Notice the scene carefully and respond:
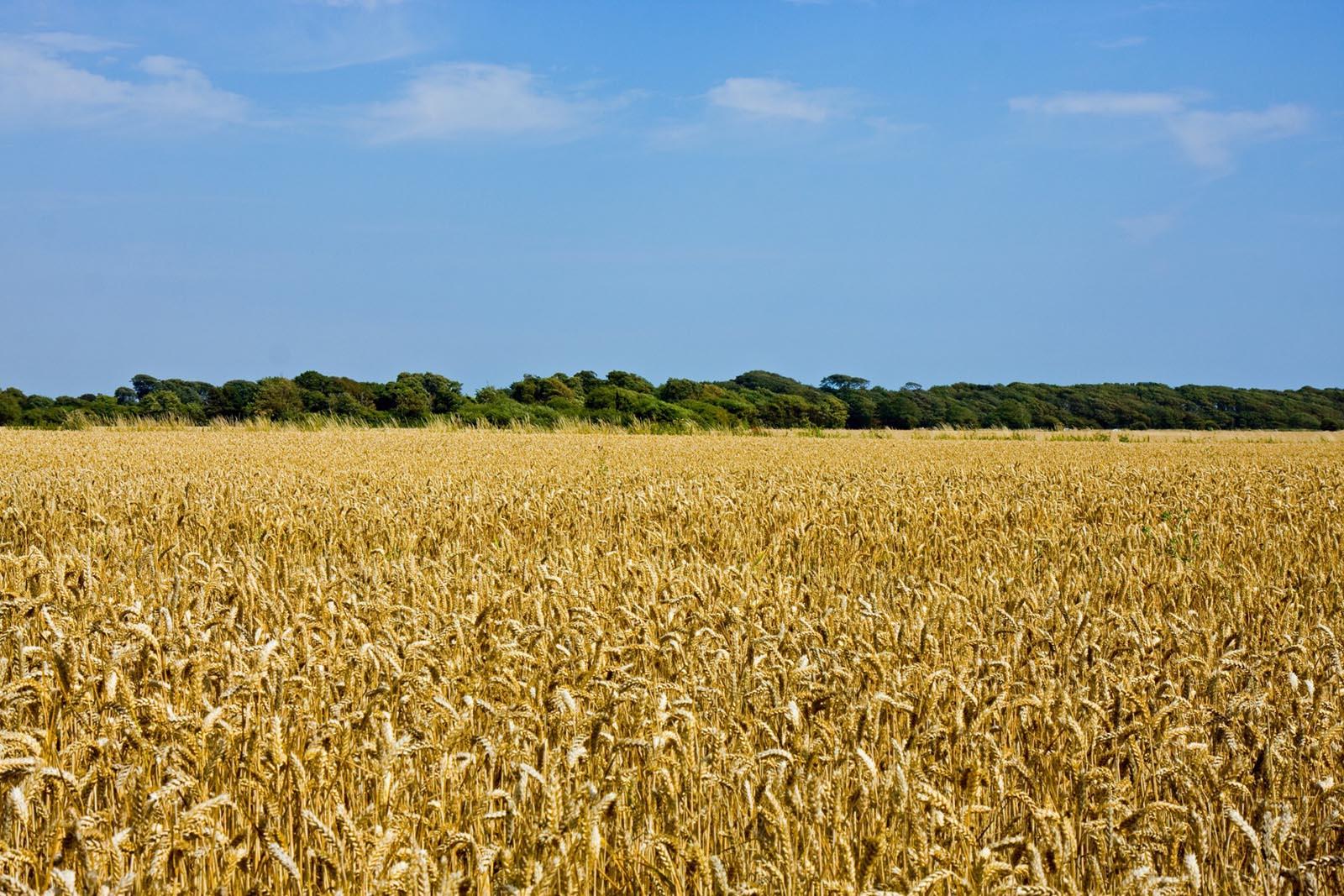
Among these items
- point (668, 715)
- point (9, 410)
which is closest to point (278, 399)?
point (9, 410)

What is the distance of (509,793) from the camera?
1938 mm

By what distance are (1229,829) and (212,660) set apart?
272 centimetres

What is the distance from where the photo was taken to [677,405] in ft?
138

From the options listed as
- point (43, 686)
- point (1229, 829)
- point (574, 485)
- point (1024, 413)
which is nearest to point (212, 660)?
point (43, 686)

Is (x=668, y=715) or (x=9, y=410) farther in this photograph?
(x=9, y=410)

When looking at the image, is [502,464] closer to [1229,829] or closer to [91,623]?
[91,623]

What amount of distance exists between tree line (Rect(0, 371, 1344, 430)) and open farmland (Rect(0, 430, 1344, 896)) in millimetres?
28896

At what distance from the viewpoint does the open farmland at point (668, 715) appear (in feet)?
6.35

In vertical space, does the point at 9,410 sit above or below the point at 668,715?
above

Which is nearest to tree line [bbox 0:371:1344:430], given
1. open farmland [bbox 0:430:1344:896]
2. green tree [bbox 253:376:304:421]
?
green tree [bbox 253:376:304:421]

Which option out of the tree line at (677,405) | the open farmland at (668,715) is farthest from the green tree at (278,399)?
the open farmland at (668,715)

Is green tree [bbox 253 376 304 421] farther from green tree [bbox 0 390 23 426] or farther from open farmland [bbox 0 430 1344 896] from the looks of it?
open farmland [bbox 0 430 1344 896]

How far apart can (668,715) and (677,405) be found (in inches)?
1566

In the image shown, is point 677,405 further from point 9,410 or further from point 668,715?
point 668,715
